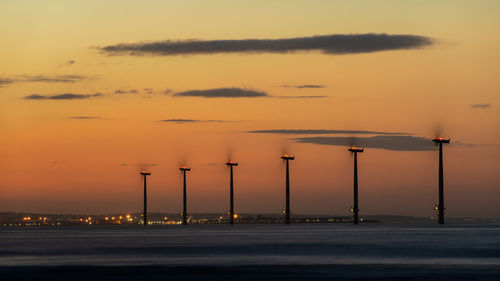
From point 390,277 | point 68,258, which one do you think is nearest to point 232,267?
point 390,277

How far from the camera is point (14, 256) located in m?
90.8

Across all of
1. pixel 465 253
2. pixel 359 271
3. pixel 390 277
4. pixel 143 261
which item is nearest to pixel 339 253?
pixel 465 253

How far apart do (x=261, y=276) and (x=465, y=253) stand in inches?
1331

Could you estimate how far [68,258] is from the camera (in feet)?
285

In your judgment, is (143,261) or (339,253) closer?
(143,261)

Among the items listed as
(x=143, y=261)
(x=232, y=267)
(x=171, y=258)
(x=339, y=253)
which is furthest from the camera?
(x=339, y=253)

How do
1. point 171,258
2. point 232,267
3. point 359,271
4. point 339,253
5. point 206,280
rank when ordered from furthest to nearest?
point 339,253 < point 171,258 < point 232,267 < point 359,271 < point 206,280

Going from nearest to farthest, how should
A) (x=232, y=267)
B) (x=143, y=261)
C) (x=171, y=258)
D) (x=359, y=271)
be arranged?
(x=359, y=271)
(x=232, y=267)
(x=143, y=261)
(x=171, y=258)

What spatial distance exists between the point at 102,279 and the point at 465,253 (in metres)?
40.5

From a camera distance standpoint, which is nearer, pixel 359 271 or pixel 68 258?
pixel 359 271

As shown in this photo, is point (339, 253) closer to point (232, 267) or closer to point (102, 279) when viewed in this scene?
point (232, 267)

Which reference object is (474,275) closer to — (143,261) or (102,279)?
(102,279)

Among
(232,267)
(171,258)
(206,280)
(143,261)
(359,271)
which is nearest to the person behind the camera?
(206,280)

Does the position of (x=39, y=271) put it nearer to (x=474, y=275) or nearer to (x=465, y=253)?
(x=474, y=275)
